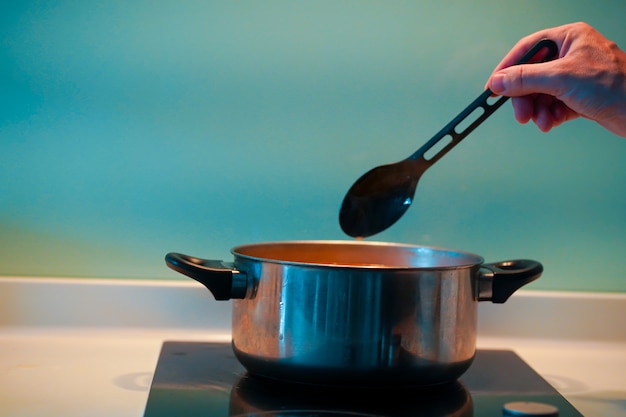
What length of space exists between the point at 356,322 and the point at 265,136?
A: 1.48ft

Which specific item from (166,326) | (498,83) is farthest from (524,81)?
(166,326)

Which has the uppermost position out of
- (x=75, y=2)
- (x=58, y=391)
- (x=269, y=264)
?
(x=75, y=2)

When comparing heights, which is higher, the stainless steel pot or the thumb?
the thumb

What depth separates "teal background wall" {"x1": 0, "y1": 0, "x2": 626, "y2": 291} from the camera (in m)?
1.04

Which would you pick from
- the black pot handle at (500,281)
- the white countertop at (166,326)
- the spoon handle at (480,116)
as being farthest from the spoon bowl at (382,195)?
the white countertop at (166,326)

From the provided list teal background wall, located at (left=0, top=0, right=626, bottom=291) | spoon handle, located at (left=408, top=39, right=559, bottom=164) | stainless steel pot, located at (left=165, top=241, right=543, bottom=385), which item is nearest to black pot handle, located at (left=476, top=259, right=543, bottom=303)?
stainless steel pot, located at (left=165, top=241, right=543, bottom=385)

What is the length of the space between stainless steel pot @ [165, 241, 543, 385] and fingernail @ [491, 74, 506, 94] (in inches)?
7.9

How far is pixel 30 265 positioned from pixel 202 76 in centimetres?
36

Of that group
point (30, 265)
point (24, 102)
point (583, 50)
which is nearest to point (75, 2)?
point (24, 102)

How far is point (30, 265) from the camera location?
1055 mm

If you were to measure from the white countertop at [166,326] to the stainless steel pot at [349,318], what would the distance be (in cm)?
19

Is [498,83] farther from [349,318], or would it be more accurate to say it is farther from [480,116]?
[349,318]

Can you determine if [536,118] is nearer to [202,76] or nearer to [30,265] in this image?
[202,76]

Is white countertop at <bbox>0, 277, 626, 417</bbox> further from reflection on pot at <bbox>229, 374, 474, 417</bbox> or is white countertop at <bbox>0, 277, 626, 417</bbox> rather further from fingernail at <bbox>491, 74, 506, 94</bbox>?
fingernail at <bbox>491, 74, 506, 94</bbox>
